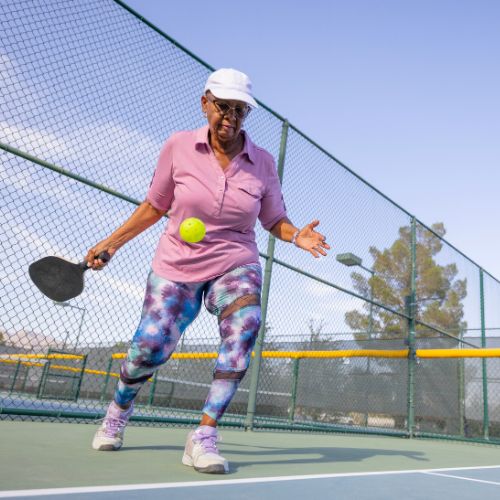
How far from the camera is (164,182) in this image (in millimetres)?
2662

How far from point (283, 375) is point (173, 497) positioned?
7456 mm

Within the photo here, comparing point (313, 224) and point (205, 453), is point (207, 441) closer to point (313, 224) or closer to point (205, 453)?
point (205, 453)

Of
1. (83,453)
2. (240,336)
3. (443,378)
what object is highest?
(443,378)

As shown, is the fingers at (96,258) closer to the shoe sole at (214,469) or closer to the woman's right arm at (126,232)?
the woman's right arm at (126,232)

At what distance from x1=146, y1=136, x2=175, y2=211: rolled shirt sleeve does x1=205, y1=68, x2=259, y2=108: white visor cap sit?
407 millimetres

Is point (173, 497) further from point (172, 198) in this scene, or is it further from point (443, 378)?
point (443, 378)

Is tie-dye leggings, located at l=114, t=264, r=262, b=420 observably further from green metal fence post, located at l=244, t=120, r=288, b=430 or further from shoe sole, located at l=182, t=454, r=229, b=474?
green metal fence post, located at l=244, t=120, r=288, b=430

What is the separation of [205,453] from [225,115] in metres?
1.53

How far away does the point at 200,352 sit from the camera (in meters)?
8.91

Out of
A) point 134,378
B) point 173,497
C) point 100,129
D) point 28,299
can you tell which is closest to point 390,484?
point 173,497

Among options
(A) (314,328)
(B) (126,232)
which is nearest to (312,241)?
(B) (126,232)

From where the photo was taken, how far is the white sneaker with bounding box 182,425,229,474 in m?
2.01

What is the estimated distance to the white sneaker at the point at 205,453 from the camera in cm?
201

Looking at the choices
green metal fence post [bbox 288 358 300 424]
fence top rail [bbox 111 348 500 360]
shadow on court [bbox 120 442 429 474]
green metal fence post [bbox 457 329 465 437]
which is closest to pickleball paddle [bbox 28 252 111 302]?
shadow on court [bbox 120 442 429 474]
